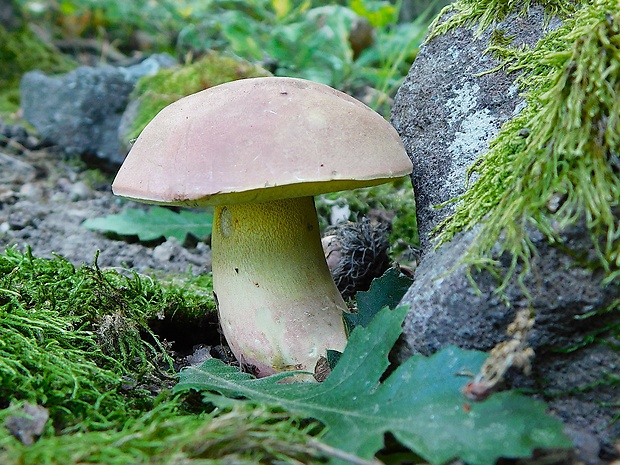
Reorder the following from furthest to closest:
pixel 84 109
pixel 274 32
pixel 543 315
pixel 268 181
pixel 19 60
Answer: pixel 19 60 → pixel 274 32 → pixel 84 109 → pixel 268 181 → pixel 543 315

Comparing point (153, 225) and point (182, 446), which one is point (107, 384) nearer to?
point (182, 446)

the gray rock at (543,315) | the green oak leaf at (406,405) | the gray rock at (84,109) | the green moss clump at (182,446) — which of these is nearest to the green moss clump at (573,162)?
the gray rock at (543,315)

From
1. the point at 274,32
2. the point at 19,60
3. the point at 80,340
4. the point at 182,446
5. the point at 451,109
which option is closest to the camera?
the point at 182,446

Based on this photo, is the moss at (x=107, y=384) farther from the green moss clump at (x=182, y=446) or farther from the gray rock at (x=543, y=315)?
the gray rock at (x=543, y=315)

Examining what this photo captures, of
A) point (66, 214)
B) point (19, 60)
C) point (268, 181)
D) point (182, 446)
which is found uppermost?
point (19, 60)

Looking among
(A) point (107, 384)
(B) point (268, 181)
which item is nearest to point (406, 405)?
(B) point (268, 181)

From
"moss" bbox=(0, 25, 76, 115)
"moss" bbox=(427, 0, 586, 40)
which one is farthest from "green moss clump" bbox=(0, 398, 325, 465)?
"moss" bbox=(0, 25, 76, 115)

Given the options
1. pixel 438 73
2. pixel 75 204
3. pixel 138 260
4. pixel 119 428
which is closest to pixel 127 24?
pixel 75 204

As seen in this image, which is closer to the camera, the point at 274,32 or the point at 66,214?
the point at 66,214
